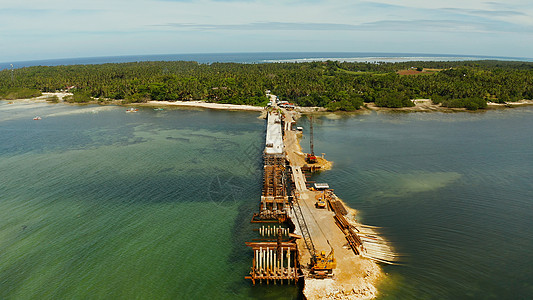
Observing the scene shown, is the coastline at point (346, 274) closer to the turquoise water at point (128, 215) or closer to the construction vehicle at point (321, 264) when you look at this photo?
the construction vehicle at point (321, 264)

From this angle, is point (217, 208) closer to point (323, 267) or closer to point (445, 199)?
point (323, 267)

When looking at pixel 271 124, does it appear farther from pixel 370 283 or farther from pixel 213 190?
pixel 370 283

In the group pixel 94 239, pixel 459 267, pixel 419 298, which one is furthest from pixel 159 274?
pixel 459 267

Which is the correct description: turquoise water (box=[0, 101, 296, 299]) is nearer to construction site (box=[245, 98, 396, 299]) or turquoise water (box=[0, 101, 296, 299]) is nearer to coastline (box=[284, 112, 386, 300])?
construction site (box=[245, 98, 396, 299])

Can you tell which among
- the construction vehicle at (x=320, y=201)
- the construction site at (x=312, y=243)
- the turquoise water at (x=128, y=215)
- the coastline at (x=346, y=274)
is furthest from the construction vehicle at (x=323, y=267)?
the construction vehicle at (x=320, y=201)

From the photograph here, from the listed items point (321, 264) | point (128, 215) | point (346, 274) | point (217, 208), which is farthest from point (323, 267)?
point (128, 215)

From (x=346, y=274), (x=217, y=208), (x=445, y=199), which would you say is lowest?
(x=346, y=274)

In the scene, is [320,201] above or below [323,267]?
above
